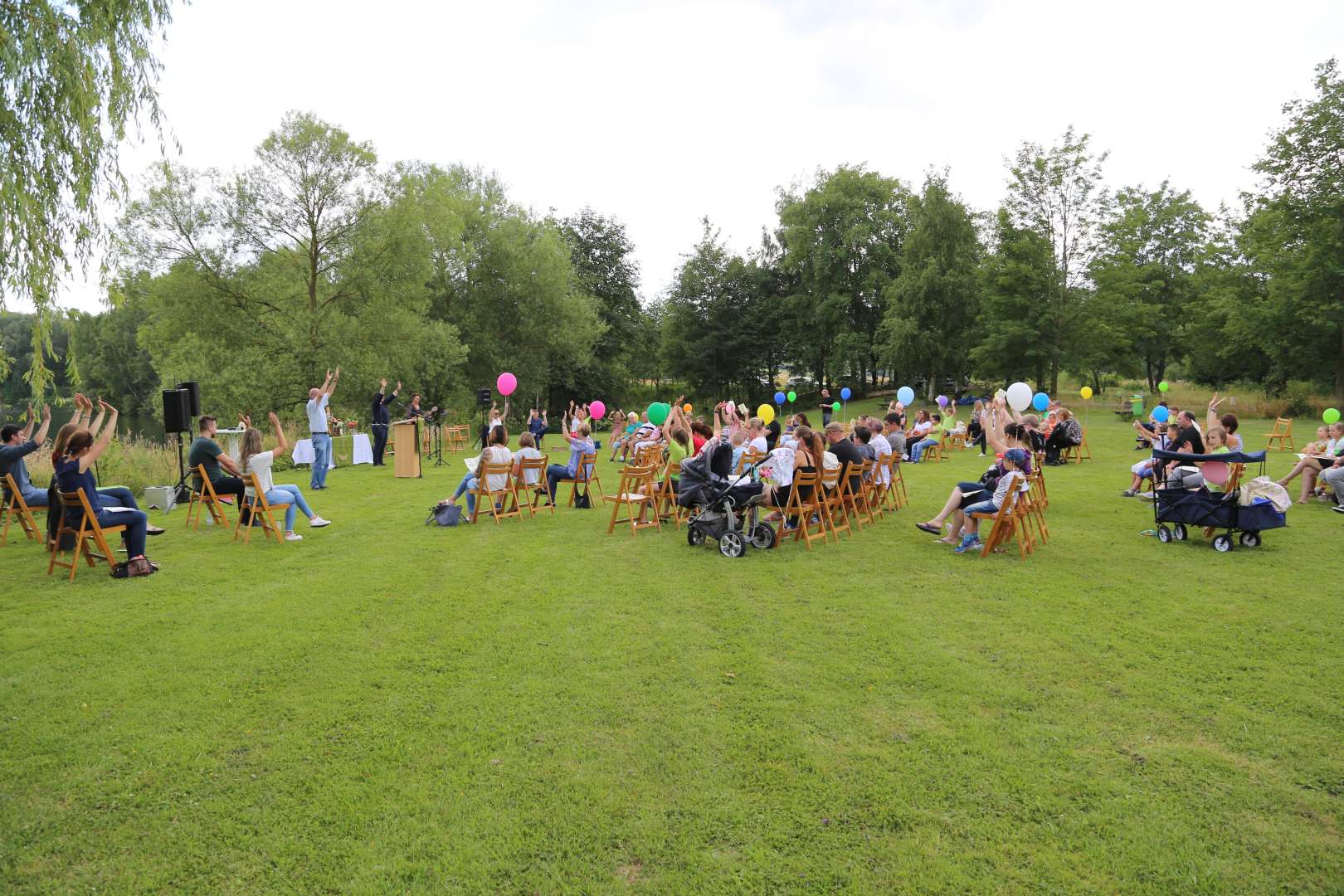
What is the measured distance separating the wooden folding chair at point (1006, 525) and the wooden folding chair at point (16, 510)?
9789mm

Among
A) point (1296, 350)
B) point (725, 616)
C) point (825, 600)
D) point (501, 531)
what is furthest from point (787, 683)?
point (1296, 350)

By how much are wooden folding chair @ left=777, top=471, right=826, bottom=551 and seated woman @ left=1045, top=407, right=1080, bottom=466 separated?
8.96 meters

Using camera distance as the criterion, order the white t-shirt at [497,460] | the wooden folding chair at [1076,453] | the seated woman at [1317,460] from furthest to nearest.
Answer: the wooden folding chair at [1076,453], the seated woman at [1317,460], the white t-shirt at [497,460]

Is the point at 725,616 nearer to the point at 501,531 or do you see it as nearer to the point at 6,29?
the point at 501,531

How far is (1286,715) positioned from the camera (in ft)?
13.2

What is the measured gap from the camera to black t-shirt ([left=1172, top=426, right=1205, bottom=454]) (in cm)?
920

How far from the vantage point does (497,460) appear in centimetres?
984

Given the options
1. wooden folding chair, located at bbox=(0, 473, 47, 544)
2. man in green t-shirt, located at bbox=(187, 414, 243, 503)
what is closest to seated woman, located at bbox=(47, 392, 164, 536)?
wooden folding chair, located at bbox=(0, 473, 47, 544)

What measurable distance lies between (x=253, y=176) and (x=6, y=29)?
2226 cm

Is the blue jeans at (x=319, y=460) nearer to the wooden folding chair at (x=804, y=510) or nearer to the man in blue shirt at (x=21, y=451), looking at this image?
the man in blue shirt at (x=21, y=451)

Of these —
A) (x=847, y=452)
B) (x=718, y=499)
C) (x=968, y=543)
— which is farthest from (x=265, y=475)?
(x=968, y=543)

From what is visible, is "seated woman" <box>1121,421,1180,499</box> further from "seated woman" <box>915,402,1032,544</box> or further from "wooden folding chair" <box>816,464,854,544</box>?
"wooden folding chair" <box>816,464,854,544</box>

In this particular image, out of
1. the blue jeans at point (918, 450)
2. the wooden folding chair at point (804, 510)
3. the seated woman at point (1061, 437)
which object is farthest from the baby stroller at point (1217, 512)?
the blue jeans at point (918, 450)

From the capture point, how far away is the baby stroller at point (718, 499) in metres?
8.05
